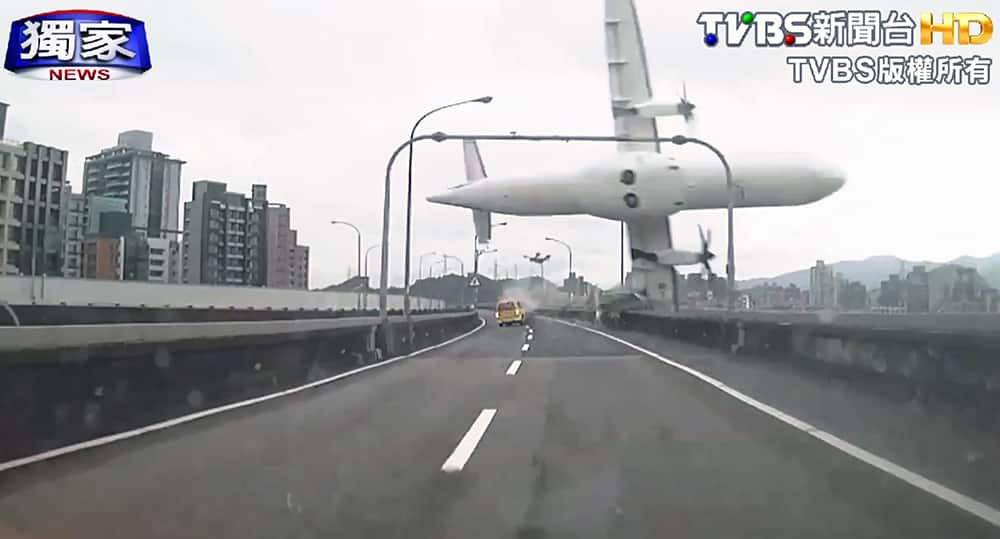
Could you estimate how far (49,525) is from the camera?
5.48m

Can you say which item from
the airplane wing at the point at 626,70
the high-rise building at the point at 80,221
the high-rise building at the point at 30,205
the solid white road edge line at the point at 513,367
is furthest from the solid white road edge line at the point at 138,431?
the airplane wing at the point at 626,70

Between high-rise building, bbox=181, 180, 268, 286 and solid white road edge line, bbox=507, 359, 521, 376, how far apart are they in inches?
597

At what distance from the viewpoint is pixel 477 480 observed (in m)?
6.93

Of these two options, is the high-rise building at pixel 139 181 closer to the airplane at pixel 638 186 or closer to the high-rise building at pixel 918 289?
the airplane at pixel 638 186

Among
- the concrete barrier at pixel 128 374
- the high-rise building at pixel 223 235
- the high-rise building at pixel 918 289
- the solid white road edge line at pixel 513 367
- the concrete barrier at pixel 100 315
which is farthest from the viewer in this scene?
the high-rise building at pixel 223 235

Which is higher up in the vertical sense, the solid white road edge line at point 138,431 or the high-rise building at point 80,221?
the high-rise building at point 80,221

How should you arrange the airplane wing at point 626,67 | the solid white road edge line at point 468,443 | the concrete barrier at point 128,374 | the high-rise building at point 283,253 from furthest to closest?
the high-rise building at point 283,253 → the airplane wing at point 626,67 → the concrete barrier at point 128,374 → the solid white road edge line at point 468,443

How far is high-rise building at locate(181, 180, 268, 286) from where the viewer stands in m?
31.8

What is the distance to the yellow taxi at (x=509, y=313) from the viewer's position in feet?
207

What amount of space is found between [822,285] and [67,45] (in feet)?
61.7

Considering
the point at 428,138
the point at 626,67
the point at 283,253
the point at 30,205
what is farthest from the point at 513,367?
the point at 283,253

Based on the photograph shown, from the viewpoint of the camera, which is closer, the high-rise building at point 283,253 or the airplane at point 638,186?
the airplane at point 638,186

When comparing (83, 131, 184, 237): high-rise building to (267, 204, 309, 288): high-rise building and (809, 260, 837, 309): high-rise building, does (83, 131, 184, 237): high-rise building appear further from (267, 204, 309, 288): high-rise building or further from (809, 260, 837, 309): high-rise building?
(809, 260, 837, 309): high-rise building

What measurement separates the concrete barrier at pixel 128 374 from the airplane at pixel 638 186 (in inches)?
668
